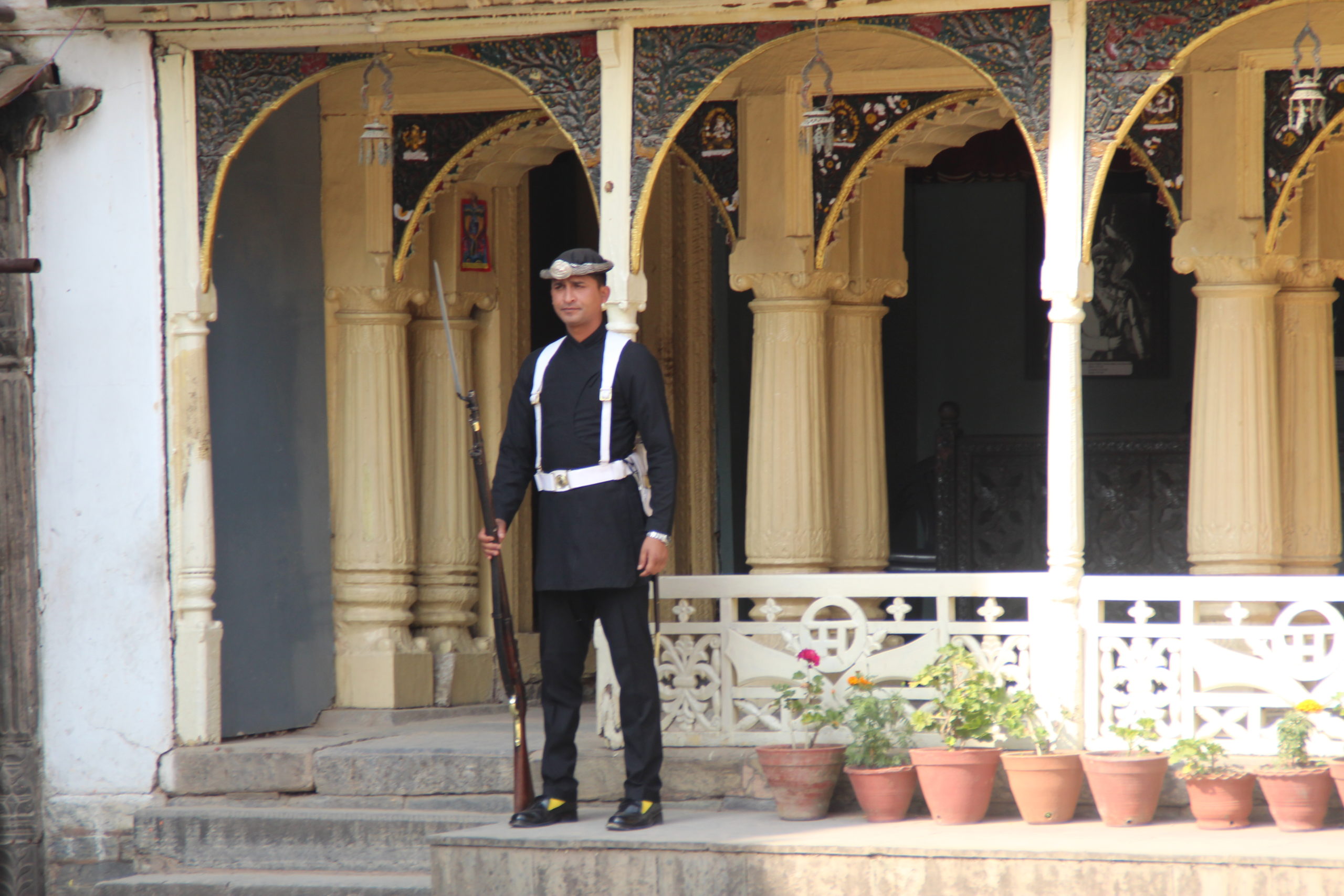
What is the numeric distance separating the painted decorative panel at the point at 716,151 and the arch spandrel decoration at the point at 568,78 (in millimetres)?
1285

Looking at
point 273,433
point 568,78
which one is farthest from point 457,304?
point 568,78

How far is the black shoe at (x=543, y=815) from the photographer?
6.20 m

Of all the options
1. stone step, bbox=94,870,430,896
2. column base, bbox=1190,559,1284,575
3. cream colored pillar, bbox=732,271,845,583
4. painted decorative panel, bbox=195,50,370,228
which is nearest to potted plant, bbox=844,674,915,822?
cream colored pillar, bbox=732,271,845,583

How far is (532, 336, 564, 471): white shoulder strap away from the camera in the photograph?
623 centimetres

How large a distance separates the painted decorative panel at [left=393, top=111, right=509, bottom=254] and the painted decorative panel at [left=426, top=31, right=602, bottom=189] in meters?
1.39

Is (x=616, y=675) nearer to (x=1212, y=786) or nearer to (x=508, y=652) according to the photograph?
(x=508, y=652)

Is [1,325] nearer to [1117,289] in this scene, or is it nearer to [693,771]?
[693,771]

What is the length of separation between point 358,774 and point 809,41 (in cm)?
375

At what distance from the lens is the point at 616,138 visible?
680cm

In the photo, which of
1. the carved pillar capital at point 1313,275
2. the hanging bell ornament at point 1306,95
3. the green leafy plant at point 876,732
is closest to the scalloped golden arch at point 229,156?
the green leafy plant at point 876,732

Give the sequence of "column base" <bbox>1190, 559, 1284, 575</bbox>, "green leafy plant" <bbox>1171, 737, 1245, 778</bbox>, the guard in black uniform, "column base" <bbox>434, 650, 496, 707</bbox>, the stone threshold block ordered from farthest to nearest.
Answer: "column base" <bbox>434, 650, 496, 707</bbox>, "column base" <bbox>1190, 559, 1284, 575</bbox>, the guard in black uniform, "green leafy plant" <bbox>1171, 737, 1245, 778</bbox>, the stone threshold block

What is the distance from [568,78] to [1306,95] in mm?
2773

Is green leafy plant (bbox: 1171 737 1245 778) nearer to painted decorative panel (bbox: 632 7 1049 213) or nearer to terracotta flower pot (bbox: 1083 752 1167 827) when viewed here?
terracotta flower pot (bbox: 1083 752 1167 827)

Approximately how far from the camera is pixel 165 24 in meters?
7.14
